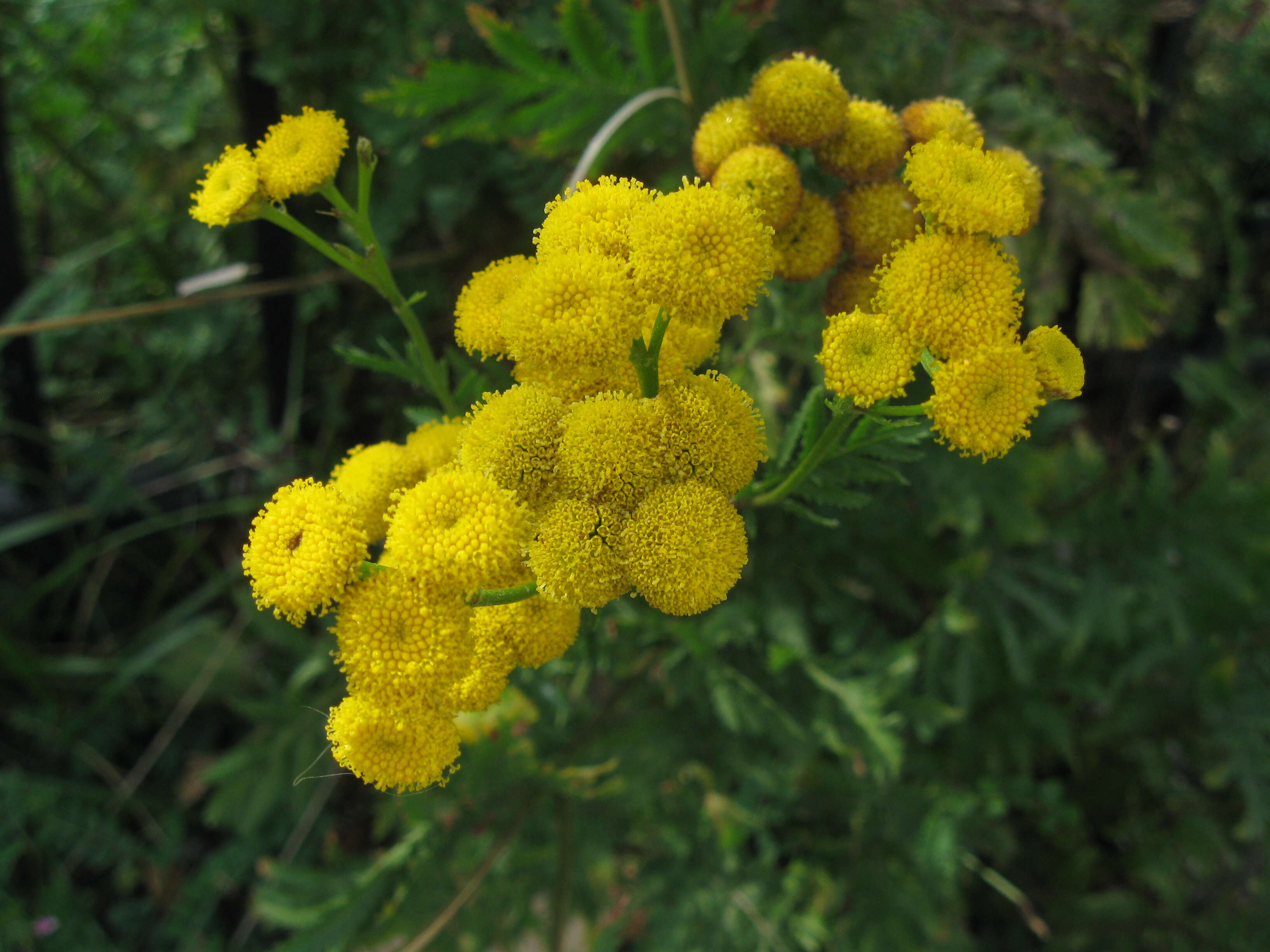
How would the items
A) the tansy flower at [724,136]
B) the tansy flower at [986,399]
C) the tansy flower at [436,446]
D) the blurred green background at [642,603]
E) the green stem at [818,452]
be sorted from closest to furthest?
1. the tansy flower at [986,399]
2. the green stem at [818,452]
3. the tansy flower at [436,446]
4. the tansy flower at [724,136]
5. the blurred green background at [642,603]

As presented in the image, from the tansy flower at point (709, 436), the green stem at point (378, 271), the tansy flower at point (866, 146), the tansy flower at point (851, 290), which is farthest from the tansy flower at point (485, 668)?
the tansy flower at point (866, 146)

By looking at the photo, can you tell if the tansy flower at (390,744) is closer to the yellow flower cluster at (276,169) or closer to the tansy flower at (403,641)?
the tansy flower at (403,641)

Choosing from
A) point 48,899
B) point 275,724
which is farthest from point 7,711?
point 275,724

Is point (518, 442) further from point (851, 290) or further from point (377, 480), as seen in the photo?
point (851, 290)

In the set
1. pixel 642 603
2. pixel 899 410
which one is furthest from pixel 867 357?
pixel 642 603

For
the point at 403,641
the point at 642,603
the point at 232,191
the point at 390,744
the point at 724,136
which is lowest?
the point at 642,603

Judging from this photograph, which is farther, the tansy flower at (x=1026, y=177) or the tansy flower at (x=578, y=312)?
the tansy flower at (x=1026, y=177)

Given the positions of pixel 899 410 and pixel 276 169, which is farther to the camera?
pixel 276 169
